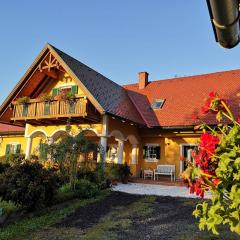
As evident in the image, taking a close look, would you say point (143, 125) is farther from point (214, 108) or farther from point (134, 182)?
point (214, 108)

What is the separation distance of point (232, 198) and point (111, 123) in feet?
45.5

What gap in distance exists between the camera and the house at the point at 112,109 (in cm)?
1565

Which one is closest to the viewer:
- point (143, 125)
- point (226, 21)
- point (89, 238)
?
point (226, 21)

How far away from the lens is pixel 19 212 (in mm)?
7926

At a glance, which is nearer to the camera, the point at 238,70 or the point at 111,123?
the point at 111,123

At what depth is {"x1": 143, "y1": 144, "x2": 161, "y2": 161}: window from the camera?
1852 centimetres

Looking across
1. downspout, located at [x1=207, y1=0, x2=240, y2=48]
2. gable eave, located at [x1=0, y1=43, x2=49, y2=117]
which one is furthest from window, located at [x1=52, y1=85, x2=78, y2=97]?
downspout, located at [x1=207, y1=0, x2=240, y2=48]

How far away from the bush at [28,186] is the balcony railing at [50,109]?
6.19 meters

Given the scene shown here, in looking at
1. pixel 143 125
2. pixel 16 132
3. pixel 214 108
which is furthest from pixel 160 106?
pixel 214 108

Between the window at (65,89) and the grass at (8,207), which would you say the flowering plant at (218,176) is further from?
the window at (65,89)

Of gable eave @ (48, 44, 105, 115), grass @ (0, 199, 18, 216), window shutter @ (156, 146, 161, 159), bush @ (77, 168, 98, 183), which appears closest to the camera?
grass @ (0, 199, 18, 216)

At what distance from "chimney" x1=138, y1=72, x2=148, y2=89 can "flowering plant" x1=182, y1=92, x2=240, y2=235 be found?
19.9 m

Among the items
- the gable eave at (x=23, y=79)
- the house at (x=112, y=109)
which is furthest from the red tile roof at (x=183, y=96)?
the gable eave at (x=23, y=79)

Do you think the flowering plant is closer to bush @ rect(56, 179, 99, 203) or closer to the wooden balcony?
bush @ rect(56, 179, 99, 203)
